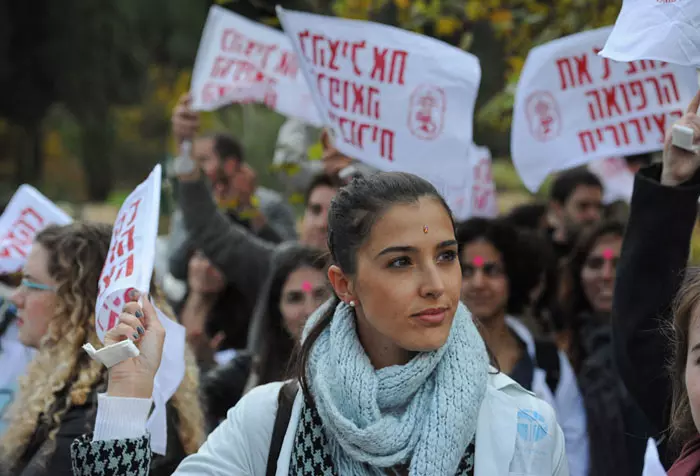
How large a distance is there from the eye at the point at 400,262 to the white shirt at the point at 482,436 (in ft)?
1.24

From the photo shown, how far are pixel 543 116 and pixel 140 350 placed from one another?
8.31 feet

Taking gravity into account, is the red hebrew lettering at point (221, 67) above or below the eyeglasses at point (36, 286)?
above

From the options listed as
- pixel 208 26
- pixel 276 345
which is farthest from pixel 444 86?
pixel 208 26

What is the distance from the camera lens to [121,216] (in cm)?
346

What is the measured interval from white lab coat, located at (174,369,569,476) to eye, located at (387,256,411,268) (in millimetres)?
379

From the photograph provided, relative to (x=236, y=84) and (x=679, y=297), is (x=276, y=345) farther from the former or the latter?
(x=679, y=297)

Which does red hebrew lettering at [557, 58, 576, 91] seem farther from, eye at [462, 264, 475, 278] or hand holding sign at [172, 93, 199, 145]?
hand holding sign at [172, 93, 199, 145]

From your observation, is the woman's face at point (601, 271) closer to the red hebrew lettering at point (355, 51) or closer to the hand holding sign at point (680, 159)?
the red hebrew lettering at point (355, 51)

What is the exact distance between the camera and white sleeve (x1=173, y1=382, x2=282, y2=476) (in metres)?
2.83

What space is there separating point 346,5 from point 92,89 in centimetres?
1404

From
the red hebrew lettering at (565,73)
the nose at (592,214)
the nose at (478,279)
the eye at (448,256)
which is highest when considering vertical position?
the red hebrew lettering at (565,73)

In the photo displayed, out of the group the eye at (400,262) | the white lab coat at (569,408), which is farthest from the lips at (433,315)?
the white lab coat at (569,408)

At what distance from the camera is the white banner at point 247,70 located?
586 cm

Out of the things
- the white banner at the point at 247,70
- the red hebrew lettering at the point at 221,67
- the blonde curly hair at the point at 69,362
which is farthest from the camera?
the red hebrew lettering at the point at 221,67
